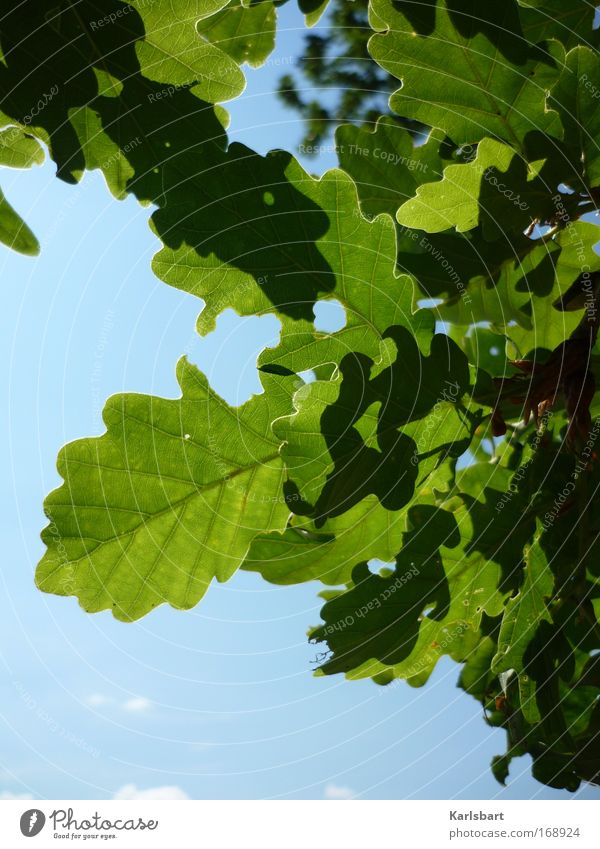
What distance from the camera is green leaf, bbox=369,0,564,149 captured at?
1.76m

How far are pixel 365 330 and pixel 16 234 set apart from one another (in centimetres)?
96

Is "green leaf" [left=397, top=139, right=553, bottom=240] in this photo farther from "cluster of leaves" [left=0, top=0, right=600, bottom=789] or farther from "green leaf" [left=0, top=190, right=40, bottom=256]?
"green leaf" [left=0, top=190, right=40, bottom=256]

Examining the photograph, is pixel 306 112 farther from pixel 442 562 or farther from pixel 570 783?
pixel 570 783

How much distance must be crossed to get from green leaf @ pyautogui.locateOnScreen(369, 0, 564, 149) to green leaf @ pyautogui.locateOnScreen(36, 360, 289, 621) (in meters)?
0.81

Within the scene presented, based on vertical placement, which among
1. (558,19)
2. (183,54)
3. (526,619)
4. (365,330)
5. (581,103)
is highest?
(558,19)

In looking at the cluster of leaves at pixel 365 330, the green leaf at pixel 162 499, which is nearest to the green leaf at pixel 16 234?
the cluster of leaves at pixel 365 330

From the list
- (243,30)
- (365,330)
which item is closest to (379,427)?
(365,330)

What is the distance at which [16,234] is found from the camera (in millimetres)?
1965

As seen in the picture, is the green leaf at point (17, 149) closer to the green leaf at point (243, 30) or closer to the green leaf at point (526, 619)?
the green leaf at point (243, 30)

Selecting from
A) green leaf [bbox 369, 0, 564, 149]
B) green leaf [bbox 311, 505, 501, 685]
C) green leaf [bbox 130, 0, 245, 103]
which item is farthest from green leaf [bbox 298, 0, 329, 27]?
green leaf [bbox 311, 505, 501, 685]

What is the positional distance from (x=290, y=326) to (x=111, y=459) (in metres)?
0.54

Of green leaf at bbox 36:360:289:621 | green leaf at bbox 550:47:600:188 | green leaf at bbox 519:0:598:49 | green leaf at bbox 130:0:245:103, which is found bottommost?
green leaf at bbox 36:360:289:621

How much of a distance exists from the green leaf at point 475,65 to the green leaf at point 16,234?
98 cm

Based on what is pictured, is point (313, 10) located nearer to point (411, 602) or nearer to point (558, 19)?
point (558, 19)
